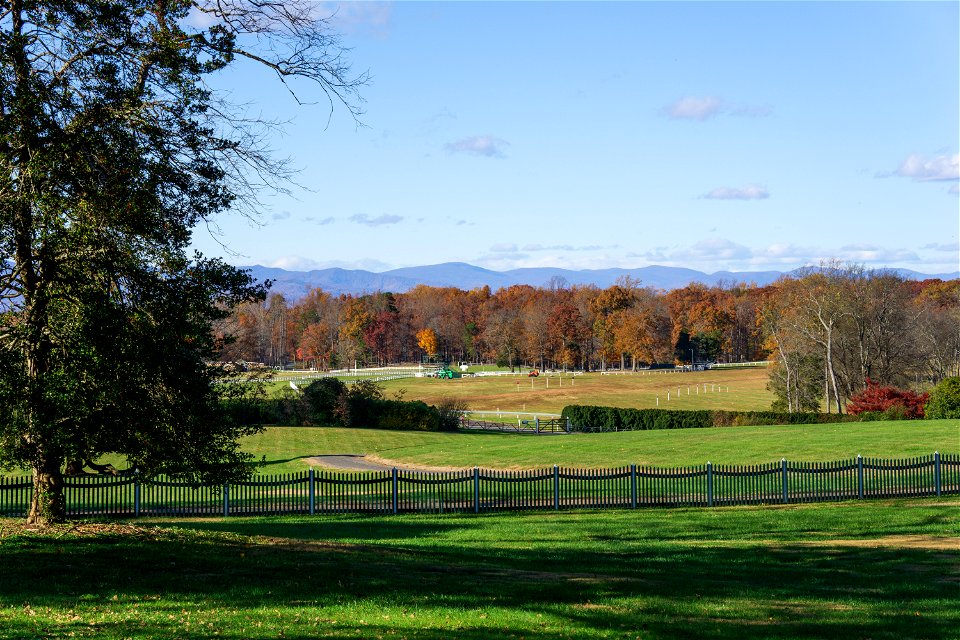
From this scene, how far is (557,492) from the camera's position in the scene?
93.2 feet

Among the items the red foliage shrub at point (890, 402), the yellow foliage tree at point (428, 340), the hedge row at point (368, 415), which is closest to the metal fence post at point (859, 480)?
the red foliage shrub at point (890, 402)

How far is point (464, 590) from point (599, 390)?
93257 mm

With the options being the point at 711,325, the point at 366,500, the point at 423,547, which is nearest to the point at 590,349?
the point at 711,325

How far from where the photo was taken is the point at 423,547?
1941 cm

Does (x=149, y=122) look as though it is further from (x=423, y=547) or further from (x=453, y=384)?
(x=453, y=384)

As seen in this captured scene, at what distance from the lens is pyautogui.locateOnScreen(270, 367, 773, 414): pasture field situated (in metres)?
92.2

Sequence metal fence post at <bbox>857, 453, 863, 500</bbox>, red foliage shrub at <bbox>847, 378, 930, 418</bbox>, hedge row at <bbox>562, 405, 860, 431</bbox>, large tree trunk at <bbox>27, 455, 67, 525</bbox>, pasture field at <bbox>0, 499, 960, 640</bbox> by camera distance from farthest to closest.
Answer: hedge row at <bbox>562, 405, 860, 431</bbox> < red foliage shrub at <bbox>847, 378, 930, 418</bbox> < metal fence post at <bbox>857, 453, 863, 500</bbox> < large tree trunk at <bbox>27, 455, 67, 525</bbox> < pasture field at <bbox>0, 499, 960, 640</bbox>

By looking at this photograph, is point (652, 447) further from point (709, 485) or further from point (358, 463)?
point (358, 463)

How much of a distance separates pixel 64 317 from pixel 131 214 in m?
1.98

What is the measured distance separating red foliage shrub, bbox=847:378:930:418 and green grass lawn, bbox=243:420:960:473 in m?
7.60

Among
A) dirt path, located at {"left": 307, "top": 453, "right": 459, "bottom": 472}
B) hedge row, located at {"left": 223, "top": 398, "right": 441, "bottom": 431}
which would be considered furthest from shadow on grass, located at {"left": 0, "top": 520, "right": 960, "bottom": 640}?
hedge row, located at {"left": 223, "top": 398, "right": 441, "bottom": 431}

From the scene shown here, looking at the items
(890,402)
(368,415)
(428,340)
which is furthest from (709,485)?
(428,340)

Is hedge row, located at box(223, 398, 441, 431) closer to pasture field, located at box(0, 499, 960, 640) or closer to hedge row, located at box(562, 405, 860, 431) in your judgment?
hedge row, located at box(562, 405, 860, 431)

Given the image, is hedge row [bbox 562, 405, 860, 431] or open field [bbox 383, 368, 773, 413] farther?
open field [bbox 383, 368, 773, 413]
